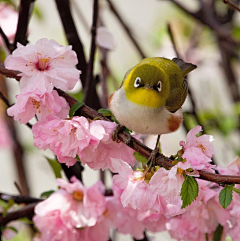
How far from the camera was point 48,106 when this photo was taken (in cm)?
69

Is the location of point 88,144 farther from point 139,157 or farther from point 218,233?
point 218,233

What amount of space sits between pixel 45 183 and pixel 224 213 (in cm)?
193

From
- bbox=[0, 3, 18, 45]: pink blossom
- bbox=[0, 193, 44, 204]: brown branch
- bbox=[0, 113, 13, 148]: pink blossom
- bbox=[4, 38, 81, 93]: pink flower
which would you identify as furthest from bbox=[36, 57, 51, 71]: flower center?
bbox=[0, 113, 13, 148]: pink blossom

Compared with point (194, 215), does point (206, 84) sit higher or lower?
lower

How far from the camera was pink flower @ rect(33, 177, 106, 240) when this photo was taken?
842 millimetres

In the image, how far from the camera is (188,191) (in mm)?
623

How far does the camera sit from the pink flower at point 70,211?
84 centimetres

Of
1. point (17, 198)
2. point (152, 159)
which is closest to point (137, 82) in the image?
point (152, 159)

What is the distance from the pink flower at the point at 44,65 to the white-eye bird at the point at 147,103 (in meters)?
0.15

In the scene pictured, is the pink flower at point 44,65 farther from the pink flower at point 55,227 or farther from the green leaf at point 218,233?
the green leaf at point 218,233

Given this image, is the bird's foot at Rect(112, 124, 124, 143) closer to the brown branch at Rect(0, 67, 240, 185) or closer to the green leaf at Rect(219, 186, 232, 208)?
the brown branch at Rect(0, 67, 240, 185)

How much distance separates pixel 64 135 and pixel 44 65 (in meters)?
0.14

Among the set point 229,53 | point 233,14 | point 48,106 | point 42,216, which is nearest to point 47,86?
point 48,106

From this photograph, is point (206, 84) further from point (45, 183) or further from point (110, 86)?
point (45, 183)
